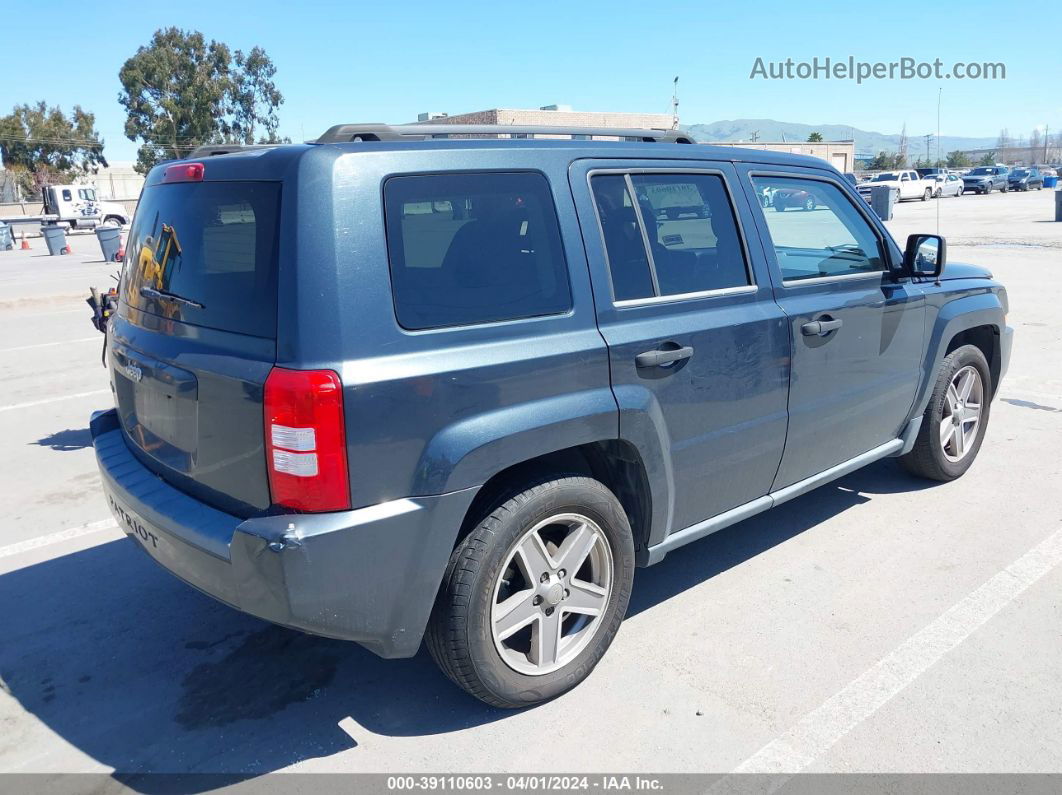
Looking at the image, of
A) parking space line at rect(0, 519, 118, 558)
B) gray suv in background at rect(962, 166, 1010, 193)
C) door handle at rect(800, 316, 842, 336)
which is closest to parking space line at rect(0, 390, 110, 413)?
parking space line at rect(0, 519, 118, 558)

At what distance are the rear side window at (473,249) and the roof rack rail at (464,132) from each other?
12.6 inches

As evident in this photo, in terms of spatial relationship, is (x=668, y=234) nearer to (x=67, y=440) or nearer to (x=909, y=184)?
(x=67, y=440)

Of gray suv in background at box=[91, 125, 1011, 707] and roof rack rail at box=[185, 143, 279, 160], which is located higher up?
roof rack rail at box=[185, 143, 279, 160]

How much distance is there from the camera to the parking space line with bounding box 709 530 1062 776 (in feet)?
9.29

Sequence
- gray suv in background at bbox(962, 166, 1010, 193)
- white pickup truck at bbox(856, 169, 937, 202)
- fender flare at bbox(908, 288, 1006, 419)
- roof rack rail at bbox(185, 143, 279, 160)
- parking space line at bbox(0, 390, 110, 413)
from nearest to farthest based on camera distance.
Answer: roof rack rail at bbox(185, 143, 279, 160)
fender flare at bbox(908, 288, 1006, 419)
parking space line at bbox(0, 390, 110, 413)
white pickup truck at bbox(856, 169, 937, 202)
gray suv in background at bbox(962, 166, 1010, 193)

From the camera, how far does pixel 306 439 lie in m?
2.51

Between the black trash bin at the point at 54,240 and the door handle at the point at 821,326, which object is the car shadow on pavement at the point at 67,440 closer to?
the door handle at the point at 821,326

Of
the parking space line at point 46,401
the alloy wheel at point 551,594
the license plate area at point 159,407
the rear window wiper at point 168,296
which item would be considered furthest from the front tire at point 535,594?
the parking space line at point 46,401

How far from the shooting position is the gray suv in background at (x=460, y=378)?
2572 mm

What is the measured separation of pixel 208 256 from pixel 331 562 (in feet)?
3.83

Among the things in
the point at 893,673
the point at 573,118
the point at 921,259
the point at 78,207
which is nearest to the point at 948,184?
the point at 573,118

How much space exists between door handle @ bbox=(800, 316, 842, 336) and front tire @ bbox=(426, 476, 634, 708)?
131 centimetres

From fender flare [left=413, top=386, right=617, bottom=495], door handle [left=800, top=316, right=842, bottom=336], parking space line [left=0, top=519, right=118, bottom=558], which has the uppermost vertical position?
door handle [left=800, top=316, right=842, bottom=336]

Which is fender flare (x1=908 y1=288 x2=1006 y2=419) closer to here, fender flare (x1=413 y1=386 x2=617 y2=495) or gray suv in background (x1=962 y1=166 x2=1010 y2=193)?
fender flare (x1=413 y1=386 x2=617 y2=495)
